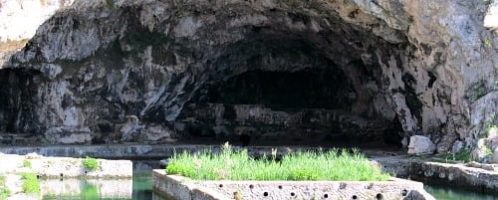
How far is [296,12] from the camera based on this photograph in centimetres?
3359

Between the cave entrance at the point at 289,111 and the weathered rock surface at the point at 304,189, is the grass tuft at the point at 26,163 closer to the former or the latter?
the weathered rock surface at the point at 304,189

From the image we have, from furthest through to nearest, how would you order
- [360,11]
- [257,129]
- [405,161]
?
[257,129] → [360,11] → [405,161]

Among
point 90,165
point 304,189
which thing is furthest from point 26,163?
point 304,189

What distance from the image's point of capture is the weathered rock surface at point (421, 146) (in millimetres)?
31047

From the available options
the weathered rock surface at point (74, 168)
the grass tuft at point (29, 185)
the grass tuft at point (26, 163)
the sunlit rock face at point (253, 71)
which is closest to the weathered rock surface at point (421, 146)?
the sunlit rock face at point (253, 71)

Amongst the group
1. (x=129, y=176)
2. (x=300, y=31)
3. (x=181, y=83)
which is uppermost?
(x=300, y=31)

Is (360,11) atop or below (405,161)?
atop

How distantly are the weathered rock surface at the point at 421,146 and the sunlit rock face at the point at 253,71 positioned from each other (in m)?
0.45

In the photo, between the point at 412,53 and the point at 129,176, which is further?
the point at 412,53

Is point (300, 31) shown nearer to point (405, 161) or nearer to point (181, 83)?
point (181, 83)

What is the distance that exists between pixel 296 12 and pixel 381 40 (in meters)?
3.31

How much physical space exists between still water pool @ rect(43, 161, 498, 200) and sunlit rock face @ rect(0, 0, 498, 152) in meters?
6.02

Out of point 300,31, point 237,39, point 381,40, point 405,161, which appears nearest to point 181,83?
point 237,39

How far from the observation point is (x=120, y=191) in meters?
21.7
